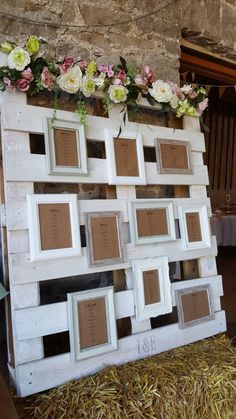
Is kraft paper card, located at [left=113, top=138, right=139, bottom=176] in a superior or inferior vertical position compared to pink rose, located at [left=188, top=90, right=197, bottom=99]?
inferior

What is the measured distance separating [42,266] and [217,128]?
6.17 metres

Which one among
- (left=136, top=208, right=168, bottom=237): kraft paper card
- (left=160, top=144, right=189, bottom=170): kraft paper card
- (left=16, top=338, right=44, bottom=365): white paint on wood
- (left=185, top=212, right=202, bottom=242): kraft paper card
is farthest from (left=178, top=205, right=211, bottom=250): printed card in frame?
(left=16, top=338, right=44, bottom=365): white paint on wood

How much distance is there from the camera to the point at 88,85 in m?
1.50

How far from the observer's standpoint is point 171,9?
204 cm

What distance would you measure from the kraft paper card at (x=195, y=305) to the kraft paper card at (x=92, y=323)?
0.47 meters

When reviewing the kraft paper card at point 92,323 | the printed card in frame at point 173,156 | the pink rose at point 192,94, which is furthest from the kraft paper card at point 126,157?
the kraft paper card at point 92,323

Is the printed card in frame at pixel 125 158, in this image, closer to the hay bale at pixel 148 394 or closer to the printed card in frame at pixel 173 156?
the printed card in frame at pixel 173 156

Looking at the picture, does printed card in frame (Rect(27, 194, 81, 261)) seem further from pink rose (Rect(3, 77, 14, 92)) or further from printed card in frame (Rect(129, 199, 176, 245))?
pink rose (Rect(3, 77, 14, 92))

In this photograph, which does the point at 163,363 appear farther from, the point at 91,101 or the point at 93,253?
the point at 91,101

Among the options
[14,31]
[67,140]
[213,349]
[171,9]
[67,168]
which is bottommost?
[213,349]

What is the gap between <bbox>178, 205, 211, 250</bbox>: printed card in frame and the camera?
1803 mm

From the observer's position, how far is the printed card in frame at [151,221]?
1632 mm

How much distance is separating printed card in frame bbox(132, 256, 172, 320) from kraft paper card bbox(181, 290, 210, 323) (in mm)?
113

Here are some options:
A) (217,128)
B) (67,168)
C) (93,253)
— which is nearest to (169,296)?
(93,253)
